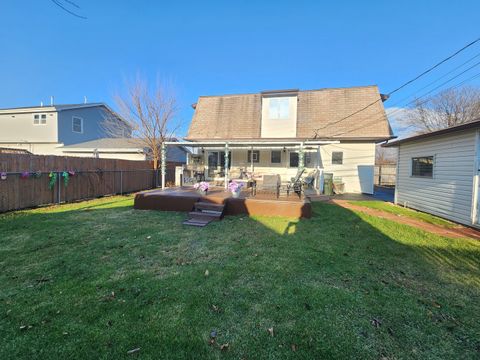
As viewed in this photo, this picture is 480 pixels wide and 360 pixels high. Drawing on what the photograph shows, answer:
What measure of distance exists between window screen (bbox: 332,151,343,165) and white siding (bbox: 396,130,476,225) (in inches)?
165

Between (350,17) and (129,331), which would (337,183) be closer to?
(350,17)

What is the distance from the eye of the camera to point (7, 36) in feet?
13.1

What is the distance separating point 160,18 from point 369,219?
1120 centimetres

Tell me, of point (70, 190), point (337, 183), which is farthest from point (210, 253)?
point (337, 183)

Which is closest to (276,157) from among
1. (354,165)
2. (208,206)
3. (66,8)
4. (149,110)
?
(354,165)

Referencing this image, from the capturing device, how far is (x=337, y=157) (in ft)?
45.9

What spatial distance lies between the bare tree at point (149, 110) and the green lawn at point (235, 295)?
11487 millimetres

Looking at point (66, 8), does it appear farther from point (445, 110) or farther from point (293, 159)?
point (445, 110)

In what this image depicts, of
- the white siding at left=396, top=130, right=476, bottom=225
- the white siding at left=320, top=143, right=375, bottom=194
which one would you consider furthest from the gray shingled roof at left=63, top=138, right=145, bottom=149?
the white siding at left=396, top=130, right=476, bottom=225

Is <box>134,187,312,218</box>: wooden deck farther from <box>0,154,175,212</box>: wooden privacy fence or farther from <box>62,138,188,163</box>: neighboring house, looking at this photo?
<box>62,138,188,163</box>: neighboring house

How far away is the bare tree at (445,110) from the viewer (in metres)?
19.8

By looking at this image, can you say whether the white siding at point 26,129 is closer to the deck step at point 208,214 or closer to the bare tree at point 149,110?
the bare tree at point 149,110

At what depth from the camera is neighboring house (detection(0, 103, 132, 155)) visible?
18344mm

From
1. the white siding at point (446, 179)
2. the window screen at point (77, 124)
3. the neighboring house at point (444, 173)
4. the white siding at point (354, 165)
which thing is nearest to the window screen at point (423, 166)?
the neighboring house at point (444, 173)
